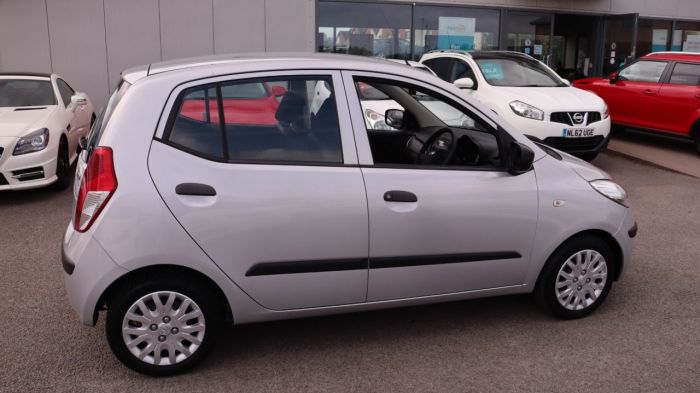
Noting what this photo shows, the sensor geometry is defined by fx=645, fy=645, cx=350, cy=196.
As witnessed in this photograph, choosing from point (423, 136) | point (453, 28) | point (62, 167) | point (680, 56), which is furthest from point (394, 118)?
point (453, 28)

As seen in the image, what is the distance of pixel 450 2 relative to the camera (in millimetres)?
14789

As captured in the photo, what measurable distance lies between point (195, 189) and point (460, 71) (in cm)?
761

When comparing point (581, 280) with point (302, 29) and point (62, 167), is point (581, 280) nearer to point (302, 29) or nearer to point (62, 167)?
point (62, 167)

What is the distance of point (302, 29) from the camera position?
13641 millimetres

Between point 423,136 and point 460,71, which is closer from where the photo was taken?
point 423,136

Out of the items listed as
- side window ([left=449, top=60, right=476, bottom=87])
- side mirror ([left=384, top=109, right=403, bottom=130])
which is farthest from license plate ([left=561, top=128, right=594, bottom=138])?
side mirror ([left=384, top=109, right=403, bottom=130])

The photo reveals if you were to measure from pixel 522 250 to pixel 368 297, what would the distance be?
3.30ft

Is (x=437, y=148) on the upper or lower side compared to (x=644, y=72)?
lower

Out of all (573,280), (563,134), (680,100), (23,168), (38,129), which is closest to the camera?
(573,280)

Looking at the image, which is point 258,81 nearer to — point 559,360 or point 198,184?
point 198,184

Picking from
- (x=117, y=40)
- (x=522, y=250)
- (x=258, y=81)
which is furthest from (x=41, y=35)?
(x=522, y=250)

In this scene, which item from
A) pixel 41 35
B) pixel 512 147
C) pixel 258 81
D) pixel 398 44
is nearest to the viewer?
pixel 258 81

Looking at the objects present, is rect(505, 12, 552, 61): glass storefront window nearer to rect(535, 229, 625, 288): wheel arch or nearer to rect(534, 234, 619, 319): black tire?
rect(535, 229, 625, 288): wheel arch

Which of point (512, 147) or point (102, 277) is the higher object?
point (512, 147)
